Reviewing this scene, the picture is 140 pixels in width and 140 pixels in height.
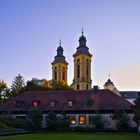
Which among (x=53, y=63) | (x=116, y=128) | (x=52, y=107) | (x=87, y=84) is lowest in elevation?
(x=116, y=128)

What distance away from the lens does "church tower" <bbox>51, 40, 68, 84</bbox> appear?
124 metres

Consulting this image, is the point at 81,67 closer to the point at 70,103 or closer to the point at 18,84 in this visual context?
the point at 18,84

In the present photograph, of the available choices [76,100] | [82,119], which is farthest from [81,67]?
[82,119]

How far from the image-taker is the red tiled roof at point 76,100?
187 ft

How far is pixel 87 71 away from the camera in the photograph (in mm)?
118312

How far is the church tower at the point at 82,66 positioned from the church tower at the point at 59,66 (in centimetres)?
704

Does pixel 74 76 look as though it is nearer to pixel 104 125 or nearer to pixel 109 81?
pixel 109 81

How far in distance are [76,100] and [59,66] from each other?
6447 cm

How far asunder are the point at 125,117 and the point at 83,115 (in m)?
7.93

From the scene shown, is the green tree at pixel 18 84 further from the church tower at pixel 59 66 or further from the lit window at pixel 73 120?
the church tower at pixel 59 66

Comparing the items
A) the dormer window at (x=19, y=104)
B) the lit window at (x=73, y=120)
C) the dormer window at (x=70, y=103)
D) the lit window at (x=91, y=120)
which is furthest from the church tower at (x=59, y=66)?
the lit window at (x=91, y=120)

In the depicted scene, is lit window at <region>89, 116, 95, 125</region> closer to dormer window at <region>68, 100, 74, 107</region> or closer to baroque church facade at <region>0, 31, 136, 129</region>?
baroque church facade at <region>0, 31, 136, 129</region>

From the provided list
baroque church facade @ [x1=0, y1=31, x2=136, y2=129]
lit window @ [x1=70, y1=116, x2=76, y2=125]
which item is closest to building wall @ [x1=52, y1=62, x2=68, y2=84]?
baroque church facade @ [x1=0, y1=31, x2=136, y2=129]

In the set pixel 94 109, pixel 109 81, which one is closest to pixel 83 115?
pixel 94 109
